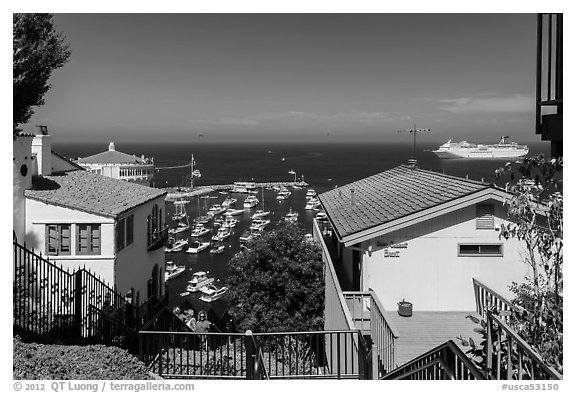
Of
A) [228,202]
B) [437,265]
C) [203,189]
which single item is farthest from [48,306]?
[228,202]

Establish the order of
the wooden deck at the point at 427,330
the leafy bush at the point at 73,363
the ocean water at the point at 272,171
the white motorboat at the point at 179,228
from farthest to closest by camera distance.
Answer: the white motorboat at the point at 179,228 < the ocean water at the point at 272,171 < the wooden deck at the point at 427,330 < the leafy bush at the point at 73,363

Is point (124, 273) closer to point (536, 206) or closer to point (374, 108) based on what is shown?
point (374, 108)

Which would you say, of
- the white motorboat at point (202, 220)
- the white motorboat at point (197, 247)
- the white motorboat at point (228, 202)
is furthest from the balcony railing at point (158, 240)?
the white motorboat at point (228, 202)

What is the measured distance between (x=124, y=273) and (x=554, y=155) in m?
9.54

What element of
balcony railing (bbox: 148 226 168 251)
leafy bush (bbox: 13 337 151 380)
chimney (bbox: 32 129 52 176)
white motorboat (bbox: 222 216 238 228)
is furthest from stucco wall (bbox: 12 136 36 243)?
white motorboat (bbox: 222 216 238 228)

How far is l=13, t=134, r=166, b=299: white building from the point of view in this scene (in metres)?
11.0

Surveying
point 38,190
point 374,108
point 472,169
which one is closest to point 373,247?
point 374,108

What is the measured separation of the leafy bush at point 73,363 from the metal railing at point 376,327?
2649mm

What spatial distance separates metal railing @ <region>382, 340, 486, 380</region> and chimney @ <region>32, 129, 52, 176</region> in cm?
1033

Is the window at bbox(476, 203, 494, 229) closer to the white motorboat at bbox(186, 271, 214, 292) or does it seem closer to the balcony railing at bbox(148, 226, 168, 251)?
the balcony railing at bbox(148, 226, 168, 251)

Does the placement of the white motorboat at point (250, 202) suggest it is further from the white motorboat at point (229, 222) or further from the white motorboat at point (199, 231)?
the white motorboat at point (199, 231)

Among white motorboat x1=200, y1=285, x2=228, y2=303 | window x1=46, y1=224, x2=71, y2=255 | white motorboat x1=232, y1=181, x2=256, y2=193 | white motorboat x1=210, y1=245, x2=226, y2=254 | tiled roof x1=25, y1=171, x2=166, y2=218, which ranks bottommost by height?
white motorboat x1=200, y1=285, x2=228, y2=303

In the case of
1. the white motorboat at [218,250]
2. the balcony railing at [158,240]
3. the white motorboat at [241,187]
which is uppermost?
the white motorboat at [241,187]

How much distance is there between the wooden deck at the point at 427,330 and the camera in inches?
253
